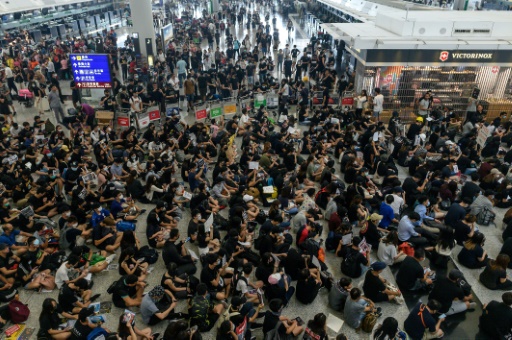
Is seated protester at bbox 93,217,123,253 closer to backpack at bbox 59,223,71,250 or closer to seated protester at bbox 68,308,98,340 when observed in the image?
backpack at bbox 59,223,71,250

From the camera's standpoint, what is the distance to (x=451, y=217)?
8539 mm

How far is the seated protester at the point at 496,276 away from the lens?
277 inches

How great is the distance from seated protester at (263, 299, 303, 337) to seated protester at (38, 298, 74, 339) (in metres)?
3.15

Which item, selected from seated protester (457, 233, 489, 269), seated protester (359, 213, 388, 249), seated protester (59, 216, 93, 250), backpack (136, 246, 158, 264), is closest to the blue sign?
seated protester (59, 216, 93, 250)

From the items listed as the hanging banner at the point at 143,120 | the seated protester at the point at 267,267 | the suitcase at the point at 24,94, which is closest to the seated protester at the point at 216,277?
the seated protester at the point at 267,267

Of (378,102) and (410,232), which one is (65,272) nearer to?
(410,232)

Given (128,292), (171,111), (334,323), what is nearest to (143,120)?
(171,111)

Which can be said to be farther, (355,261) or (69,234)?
(69,234)

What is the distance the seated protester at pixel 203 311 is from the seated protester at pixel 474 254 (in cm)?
501

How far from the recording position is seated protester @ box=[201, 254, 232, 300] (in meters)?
6.93

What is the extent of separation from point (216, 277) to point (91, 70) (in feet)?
35.5

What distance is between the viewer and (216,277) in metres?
7.00

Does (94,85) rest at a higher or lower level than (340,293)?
higher

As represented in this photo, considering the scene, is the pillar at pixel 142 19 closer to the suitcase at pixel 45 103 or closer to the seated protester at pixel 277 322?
the suitcase at pixel 45 103
